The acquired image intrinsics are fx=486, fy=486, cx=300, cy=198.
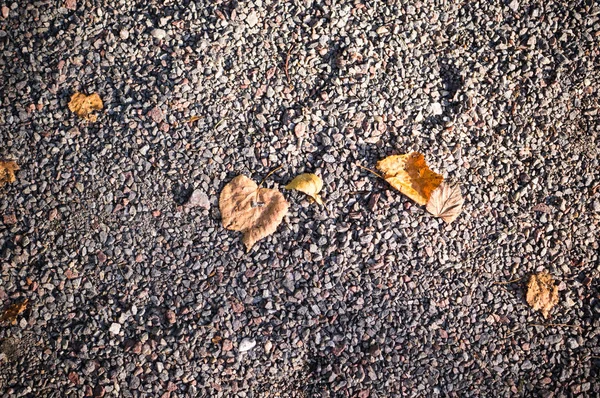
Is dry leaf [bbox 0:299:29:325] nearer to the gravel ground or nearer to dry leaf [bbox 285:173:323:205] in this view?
the gravel ground

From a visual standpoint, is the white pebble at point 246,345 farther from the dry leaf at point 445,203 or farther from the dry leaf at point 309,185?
the dry leaf at point 445,203

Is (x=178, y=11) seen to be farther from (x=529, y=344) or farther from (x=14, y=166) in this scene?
(x=529, y=344)

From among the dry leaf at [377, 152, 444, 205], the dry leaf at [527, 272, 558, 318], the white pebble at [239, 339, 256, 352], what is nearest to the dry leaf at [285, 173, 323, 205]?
the dry leaf at [377, 152, 444, 205]

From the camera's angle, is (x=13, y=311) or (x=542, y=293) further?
(x=542, y=293)

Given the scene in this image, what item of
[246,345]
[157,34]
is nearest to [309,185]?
[246,345]

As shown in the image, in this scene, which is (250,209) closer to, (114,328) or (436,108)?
(114,328)

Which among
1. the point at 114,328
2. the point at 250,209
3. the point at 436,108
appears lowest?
the point at 114,328

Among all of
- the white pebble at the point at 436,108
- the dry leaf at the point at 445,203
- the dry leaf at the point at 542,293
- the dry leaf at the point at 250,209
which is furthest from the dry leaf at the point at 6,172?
the dry leaf at the point at 542,293
